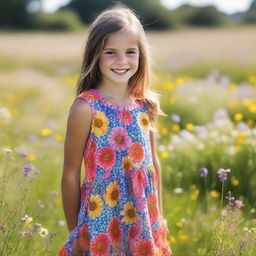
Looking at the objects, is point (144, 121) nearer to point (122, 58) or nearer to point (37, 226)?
point (122, 58)

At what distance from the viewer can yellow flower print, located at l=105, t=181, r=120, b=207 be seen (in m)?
2.30

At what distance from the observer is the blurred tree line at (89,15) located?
4172 centimetres

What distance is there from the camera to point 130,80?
260 centimetres

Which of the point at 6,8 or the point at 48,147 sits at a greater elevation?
the point at 48,147

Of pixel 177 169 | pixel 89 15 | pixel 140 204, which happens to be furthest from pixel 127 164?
pixel 89 15

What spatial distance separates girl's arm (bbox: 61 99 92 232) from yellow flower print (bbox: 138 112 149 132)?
0.26 m

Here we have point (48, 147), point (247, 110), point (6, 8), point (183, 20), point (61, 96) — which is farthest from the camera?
point (183, 20)

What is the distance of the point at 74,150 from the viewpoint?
7.59 ft

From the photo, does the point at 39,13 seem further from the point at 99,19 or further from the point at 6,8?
Result: the point at 99,19

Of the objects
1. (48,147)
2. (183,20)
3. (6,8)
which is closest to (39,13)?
(6,8)

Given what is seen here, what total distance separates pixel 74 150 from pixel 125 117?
267mm

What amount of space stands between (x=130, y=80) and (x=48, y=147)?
2293 mm

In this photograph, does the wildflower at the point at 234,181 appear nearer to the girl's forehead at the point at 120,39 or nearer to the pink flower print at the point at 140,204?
the pink flower print at the point at 140,204

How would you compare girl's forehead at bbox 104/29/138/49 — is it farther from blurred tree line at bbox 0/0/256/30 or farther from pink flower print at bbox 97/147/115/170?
blurred tree line at bbox 0/0/256/30
